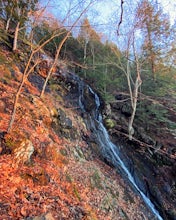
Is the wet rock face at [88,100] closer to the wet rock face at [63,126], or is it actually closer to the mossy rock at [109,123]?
the mossy rock at [109,123]

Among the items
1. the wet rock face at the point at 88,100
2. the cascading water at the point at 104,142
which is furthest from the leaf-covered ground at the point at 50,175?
the wet rock face at the point at 88,100

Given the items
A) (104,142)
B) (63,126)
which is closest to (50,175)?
(63,126)

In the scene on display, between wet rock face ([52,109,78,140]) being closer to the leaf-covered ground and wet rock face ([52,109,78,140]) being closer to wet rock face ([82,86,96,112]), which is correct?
the leaf-covered ground

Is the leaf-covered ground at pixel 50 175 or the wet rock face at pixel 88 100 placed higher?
the wet rock face at pixel 88 100

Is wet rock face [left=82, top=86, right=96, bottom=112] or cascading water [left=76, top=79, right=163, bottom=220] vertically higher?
wet rock face [left=82, top=86, right=96, bottom=112]

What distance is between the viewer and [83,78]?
62.3ft

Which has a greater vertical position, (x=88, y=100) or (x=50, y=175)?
(x=88, y=100)

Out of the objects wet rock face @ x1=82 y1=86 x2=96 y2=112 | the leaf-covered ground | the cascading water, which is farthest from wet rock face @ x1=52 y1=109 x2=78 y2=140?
wet rock face @ x1=82 y1=86 x2=96 y2=112

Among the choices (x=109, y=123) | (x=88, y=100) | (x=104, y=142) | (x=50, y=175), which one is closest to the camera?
(x=50, y=175)

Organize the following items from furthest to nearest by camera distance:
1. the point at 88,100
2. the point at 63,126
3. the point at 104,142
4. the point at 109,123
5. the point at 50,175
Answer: the point at 88,100 < the point at 109,123 < the point at 104,142 < the point at 63,126 < the point at 50,175

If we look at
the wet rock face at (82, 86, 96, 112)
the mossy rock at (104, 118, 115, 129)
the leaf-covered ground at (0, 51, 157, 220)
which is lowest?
the leaf-covered ground at (0, 51, 157, 220)

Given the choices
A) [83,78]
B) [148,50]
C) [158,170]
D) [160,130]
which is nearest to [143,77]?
[148,50]

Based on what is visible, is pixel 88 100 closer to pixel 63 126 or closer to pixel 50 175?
pixel 63 126

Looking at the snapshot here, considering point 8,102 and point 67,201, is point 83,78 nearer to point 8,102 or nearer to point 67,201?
point 8,102
